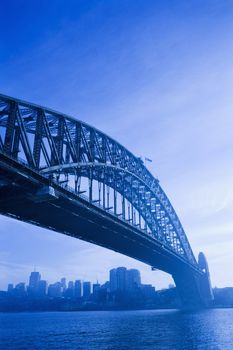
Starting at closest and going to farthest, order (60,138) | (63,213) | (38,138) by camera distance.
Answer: (38,138)
(60,138)
(63,213)

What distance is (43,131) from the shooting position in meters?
35.4

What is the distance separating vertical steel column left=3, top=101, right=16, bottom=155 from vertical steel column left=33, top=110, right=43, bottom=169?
135 inches

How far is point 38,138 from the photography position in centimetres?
3375

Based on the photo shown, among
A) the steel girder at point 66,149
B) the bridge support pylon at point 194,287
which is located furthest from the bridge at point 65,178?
the bridge support pylon at point 194,287

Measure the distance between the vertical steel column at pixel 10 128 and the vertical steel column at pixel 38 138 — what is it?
11.3 feet

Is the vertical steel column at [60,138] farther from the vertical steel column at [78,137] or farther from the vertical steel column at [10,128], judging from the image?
the vertical steel column at [10,128]

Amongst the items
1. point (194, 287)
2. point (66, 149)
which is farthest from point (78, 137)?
point (194, 287)

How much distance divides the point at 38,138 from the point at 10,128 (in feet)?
13.0

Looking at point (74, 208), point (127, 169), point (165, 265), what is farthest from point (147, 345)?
point (165, 265)

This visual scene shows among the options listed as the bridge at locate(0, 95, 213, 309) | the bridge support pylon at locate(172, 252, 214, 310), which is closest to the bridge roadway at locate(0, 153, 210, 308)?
the bridge at locate(0, 95, 213, 309)

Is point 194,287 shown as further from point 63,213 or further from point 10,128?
point 10,128

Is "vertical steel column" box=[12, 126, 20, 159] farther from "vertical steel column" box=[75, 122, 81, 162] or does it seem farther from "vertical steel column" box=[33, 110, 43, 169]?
"vertical steel column" box=[75, 122, 81, 162]

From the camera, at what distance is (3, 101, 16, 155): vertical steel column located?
29375 millimetres

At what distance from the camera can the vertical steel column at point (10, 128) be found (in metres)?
29.4
